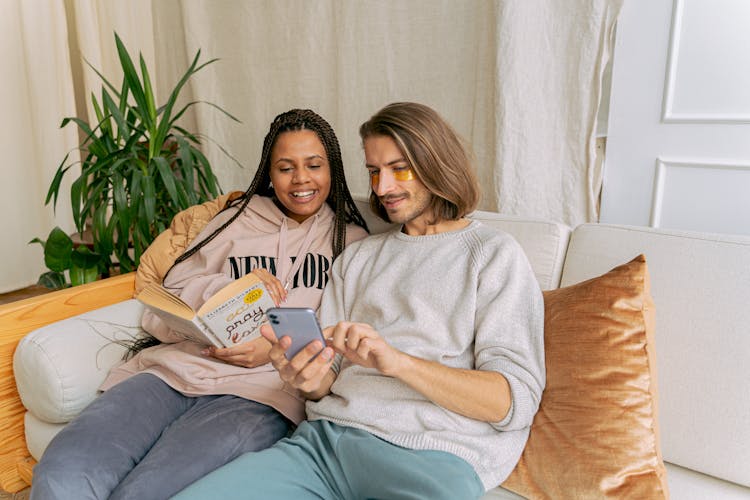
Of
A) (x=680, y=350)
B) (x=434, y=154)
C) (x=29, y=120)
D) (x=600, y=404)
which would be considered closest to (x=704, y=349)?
(x=680, y=350)

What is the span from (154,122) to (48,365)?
1.03 metres

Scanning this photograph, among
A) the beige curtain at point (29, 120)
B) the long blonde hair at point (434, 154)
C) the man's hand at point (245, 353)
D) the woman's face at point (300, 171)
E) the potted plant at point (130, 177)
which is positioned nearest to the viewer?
the long blonde hair at point (434, 154)

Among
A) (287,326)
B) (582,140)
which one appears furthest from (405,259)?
(582,140)

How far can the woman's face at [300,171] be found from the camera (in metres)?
1.46

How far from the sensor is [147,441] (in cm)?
116

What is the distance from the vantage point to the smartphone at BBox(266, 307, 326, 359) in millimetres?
853

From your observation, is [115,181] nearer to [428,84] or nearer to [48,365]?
[48,365]

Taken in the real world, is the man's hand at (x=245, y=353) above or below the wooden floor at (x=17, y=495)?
above

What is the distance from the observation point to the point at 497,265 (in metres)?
1.07

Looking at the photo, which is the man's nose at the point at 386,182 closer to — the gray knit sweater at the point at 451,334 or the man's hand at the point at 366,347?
the gray knit sweater at the point at 451,334

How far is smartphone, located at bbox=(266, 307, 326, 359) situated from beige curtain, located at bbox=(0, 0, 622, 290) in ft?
3.54

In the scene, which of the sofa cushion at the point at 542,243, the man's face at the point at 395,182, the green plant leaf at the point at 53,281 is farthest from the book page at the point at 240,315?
the green plant leaf at the point at 53,281

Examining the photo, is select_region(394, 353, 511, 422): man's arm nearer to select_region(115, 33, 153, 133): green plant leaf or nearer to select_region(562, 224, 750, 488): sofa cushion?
select_region(562, 224, 750, 488): sofa cushion

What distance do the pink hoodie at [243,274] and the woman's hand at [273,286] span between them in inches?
1.0
